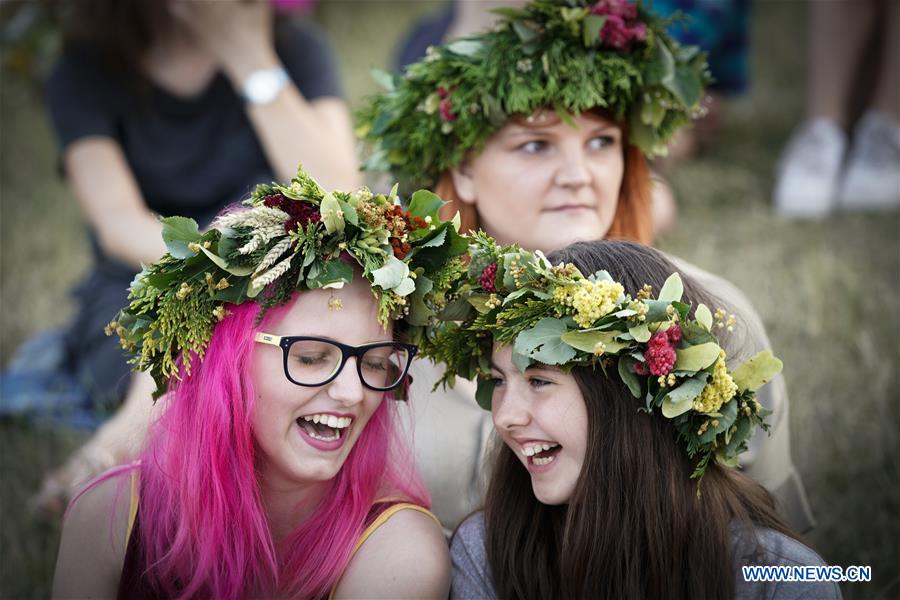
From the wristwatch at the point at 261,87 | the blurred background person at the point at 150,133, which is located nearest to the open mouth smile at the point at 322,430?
the blurred background person at the point at 150,133

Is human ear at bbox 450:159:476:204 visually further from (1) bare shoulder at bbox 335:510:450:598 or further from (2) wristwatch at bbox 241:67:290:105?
(2) wristwatch at bbox 241:67:290:105

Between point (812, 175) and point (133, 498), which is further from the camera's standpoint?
point (812, 175)

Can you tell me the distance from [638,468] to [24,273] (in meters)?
4.71

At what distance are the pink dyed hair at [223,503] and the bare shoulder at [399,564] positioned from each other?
4cm

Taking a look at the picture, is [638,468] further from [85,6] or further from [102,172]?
[85,6]

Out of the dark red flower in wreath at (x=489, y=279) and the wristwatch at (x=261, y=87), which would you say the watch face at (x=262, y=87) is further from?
the dark red flower in wreath at (x=489, y=279)

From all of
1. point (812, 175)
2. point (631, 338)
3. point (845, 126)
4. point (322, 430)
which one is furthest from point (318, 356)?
point (845, 126)

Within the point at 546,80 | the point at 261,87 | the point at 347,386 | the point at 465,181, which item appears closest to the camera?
the point at 347,386

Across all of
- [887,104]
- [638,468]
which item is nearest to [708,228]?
[887,104]

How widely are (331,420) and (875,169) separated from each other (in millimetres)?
4784

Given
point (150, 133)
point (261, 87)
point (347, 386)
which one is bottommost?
point (347, 386)

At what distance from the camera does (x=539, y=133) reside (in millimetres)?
3174

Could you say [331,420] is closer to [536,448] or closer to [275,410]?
[275,410]

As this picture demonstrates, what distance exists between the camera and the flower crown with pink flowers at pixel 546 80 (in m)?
3.03
